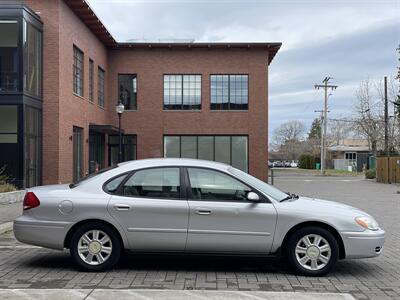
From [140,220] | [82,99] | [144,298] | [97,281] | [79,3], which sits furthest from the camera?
[82,99]

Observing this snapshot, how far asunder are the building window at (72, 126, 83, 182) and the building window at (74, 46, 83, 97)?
1.85 meters

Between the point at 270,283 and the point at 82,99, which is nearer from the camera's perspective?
the point at 270,283

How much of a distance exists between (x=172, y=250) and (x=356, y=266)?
2.80 m

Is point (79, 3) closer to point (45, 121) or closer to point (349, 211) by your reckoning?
point (45, 121)

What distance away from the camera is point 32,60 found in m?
20.4

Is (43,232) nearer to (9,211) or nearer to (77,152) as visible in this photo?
(9,211)

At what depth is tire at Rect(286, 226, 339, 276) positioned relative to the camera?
691cm

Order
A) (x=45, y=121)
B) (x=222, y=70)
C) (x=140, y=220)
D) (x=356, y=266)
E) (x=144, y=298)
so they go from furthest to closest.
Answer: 1. (x=222, y=70)
2. (x=45, y=121)
3. (x=356, y=266)
4. (x=140, y=220)
5. (x=144, y=298)

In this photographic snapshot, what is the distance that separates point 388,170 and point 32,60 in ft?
86.1

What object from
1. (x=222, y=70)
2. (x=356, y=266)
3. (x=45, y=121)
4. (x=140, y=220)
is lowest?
(x=356, y=266)

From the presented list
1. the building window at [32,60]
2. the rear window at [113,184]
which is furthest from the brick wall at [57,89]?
the rear window at [113,184]

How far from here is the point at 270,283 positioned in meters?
6.57

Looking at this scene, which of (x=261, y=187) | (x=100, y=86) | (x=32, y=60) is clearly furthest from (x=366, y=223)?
(x=100, y=86)

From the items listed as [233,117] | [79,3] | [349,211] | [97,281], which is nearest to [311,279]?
[349,211]
